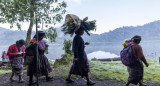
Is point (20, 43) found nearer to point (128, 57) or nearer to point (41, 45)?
point (41, 45)

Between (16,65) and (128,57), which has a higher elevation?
(128,57)

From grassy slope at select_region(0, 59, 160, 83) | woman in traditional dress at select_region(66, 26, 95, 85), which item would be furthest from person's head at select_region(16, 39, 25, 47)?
grassy slope at select_region(0, 59, 160, 83)

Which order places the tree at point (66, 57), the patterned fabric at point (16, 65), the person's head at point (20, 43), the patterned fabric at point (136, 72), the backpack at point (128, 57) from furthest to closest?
the tree at point (66, 57)
the patterned fabric at point (16, 65)
the person's head at point (20, 43)
the patterned fabric at point (136, 72)
the backpack at point (128, 57)

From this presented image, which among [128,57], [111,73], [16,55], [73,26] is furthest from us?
[111,73]

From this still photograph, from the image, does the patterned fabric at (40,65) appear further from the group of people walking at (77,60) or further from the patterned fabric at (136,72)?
the patterned fabric at (136,72)

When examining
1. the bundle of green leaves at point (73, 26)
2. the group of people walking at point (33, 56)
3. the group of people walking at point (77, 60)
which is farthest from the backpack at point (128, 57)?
the group of people walking at point (33, 56)

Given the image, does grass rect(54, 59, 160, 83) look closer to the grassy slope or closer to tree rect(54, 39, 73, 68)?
the grassy slope

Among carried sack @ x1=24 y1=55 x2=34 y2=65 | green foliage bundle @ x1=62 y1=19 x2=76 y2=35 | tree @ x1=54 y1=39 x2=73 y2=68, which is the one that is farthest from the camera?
tree @ x1=54 y1=39 x2=73 y2=68

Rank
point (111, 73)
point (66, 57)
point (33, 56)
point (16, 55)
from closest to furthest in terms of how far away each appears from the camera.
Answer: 1. point (33, 56)
2. point (16, 55)
3. point (111, 73)
4. point (66, 57)

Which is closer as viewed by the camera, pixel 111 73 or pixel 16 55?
pixel 16 55

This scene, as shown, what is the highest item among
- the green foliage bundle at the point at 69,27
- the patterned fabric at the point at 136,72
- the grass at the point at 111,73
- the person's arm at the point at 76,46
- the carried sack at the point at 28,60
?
the green foliage bundle at the point at 69,27

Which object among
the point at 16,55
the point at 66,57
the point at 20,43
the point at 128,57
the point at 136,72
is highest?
the point at 20,43

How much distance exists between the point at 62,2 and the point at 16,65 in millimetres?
8403

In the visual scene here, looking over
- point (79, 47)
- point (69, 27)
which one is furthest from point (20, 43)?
point (79, 47)
